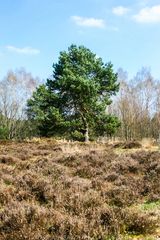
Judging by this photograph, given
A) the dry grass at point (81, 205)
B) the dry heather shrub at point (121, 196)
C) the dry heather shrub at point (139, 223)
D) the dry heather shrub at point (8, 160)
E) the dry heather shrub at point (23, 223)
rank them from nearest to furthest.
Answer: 1. the dry heather shrub at point (23, 223)
2. the dry grass at point (81, 205)
3. the dry heather shrub at point (139, 223)
4. the dry heather shrub at point (121, 196)
5. the dry heather shrub at point (8, 160)

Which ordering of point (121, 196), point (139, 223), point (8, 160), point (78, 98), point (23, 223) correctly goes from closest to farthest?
point (23, 223), point (139, 223), point (121, 196), point (8, 160), point (78, 98)

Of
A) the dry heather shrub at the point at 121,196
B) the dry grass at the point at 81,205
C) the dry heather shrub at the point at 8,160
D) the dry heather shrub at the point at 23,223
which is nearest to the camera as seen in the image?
the dry heather shrub at the point at 23,223

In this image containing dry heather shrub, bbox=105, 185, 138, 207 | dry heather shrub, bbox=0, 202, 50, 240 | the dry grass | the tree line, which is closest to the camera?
dry heather shrub, bbox=0, 202, 50, 240

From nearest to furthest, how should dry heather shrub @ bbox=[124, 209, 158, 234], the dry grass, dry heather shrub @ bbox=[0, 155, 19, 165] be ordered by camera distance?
the dry grass
dry heather shrub @ bbox=[124, 209, 158, 234]
dry heather shrub @ bbox=[0, 155, 19, 165]

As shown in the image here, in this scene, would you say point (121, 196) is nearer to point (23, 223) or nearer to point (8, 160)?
point (23, 223)

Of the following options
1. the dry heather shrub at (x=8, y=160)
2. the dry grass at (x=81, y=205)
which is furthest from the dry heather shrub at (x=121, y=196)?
the dry heather shrub at (x=8, y=160)

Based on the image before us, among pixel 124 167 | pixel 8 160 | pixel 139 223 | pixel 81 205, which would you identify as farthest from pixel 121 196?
pixel 8 160

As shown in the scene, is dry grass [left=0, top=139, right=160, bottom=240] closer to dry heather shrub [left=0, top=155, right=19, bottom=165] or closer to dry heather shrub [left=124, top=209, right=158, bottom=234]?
dry heather shrub [left=124, top=209, right=158, bottom=234]

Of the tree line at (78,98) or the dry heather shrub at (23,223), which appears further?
the tree line at (78,98)

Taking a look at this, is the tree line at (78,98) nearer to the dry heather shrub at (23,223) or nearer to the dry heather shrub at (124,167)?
the dry heather shrub at (124,167)

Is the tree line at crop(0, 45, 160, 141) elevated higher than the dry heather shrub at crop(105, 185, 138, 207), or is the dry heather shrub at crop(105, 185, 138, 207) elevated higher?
the tree line at crop(0, 45, 160, 141)

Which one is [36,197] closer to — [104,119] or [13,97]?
[104,119]

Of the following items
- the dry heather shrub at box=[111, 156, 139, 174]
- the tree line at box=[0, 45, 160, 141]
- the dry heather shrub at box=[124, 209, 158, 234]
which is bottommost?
the dry heather shrub at box=[124, 209, 158, 234]

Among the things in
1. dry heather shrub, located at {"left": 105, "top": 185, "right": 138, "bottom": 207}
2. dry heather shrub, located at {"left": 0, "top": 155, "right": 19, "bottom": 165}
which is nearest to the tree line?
dry heather shrub, located at {"left": 0, "top": 155, "right": 19, "bottom": 165}
